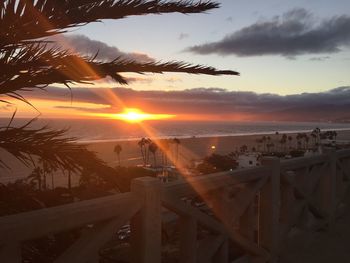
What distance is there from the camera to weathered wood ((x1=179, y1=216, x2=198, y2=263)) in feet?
10.8

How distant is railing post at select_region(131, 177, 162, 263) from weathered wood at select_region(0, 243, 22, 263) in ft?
3.07

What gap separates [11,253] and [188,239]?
5.55 ft

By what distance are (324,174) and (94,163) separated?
→ 408cm

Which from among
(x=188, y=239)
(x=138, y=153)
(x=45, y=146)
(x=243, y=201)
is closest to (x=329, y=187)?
(x=243, y=201)

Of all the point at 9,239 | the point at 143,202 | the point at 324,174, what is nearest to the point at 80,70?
the point at 143,202

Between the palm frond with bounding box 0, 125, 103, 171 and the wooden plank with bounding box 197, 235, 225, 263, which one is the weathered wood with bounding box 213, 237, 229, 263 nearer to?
the wooden plank with bounding box 197, 235, 225, 263

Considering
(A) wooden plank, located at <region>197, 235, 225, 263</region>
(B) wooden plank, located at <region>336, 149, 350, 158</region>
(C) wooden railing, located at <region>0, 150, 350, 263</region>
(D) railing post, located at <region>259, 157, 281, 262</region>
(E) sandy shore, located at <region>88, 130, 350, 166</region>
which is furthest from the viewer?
(E) sandy shore, located at <region>88, 130, 350, 166</region>

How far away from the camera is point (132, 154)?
8350 cm

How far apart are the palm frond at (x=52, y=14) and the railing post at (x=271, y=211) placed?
2233 mm

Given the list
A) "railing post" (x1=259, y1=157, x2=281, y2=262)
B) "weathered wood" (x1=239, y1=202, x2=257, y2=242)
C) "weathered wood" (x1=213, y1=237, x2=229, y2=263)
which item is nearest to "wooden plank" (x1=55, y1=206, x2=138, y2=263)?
"weathered wood" (x1=213, y1=237, x2=229, y2=263)

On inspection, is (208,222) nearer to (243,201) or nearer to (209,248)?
(209,248)

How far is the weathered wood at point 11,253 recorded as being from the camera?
1867 mm

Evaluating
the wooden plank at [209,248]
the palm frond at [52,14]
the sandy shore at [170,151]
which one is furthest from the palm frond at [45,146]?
the sandy shore at [170,151]

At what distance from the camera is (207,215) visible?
343cm
